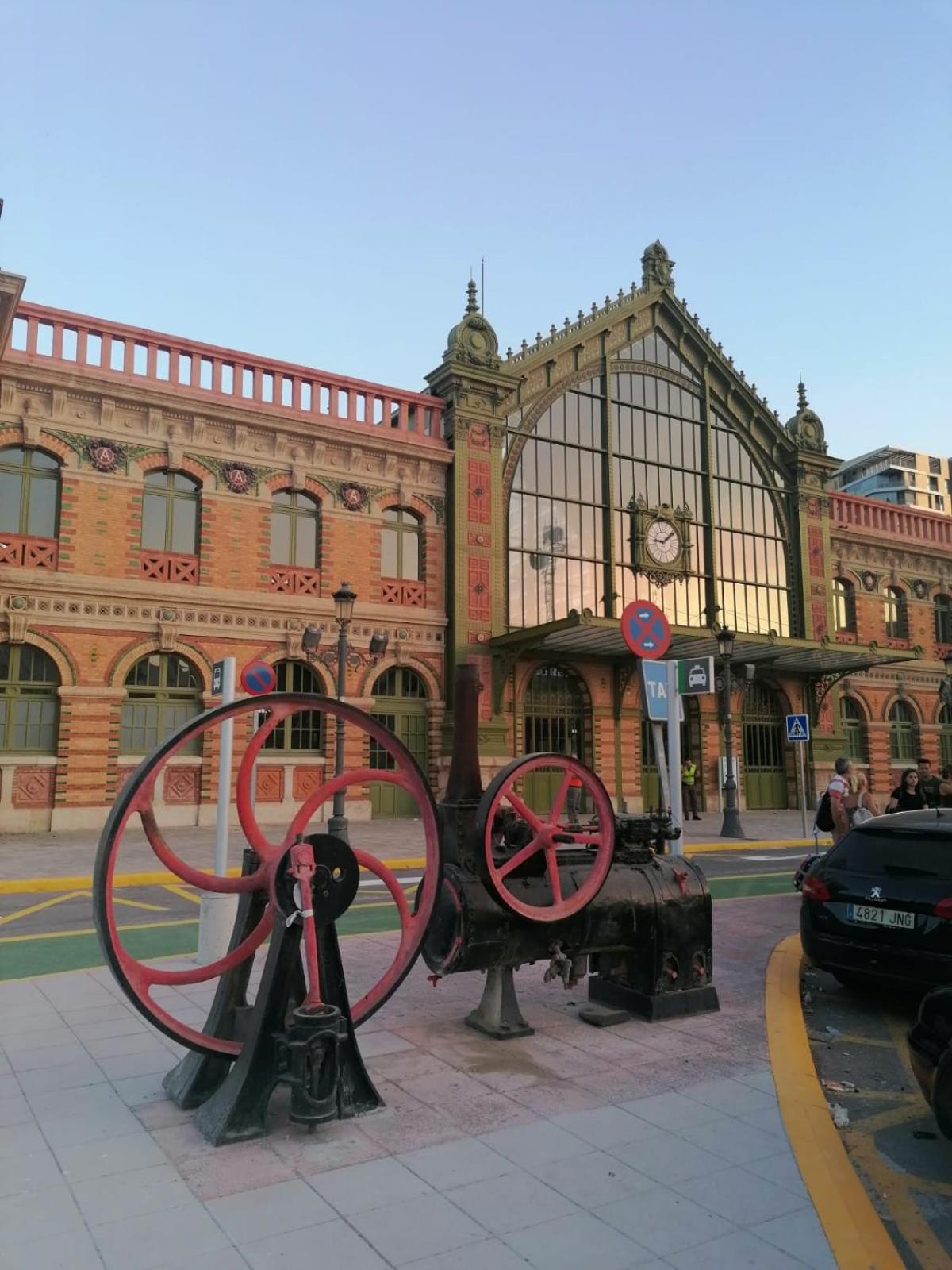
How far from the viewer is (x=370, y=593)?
22.2 m

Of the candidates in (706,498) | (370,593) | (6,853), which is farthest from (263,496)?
(706,498)

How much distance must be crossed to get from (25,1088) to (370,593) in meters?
17.7

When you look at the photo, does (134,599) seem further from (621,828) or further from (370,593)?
(621,828)

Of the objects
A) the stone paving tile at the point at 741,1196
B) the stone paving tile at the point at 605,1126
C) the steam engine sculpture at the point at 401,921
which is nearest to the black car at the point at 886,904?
the steam engine sculpture at the point at 401,921

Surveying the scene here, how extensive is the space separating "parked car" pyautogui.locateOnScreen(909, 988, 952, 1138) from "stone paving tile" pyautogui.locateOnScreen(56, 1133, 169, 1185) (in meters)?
3.37

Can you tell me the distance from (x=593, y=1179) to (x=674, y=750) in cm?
395

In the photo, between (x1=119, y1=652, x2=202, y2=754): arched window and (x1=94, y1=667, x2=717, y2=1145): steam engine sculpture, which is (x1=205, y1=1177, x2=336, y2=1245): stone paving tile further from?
(x1=119, y1=652, x2=202, y2=754): arched window

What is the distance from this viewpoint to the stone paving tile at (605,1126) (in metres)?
4.12

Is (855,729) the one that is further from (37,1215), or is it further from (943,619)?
(37,1215)

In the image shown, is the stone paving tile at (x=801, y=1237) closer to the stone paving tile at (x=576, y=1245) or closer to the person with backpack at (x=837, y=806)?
the stone paving tile at (x=576, y=1245)

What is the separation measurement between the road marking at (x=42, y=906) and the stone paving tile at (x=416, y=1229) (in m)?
7.75

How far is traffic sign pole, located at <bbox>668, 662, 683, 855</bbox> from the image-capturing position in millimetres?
6980

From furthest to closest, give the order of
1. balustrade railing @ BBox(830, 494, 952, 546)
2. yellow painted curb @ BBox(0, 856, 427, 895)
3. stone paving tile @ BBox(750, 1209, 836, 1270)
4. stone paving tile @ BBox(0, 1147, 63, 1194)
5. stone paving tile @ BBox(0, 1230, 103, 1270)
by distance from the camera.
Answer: balustrade railing @ BBox(830, 494, 952, 546)
yellow painted curb @ BBox(0, 856, 427, 895)
stone paving tile @ BBox(0, 1147, 63, 1194)
stone paving tile @ BBox(750, 1209, 836, 1270)
stone paving tile @ BBox(0, 1230, 103, 1270)

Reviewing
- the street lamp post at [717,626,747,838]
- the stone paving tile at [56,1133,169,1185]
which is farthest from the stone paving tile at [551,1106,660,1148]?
the street lamp post at [717,626,747,838]
